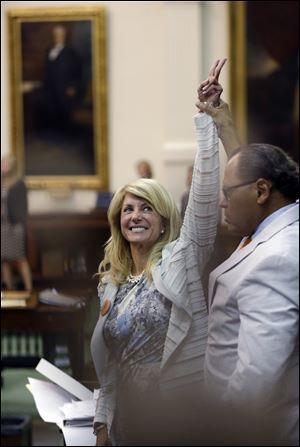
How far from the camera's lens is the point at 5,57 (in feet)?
45.3

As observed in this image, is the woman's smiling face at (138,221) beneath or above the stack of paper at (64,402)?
above

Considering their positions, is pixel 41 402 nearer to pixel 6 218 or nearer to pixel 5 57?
pixel 6 218

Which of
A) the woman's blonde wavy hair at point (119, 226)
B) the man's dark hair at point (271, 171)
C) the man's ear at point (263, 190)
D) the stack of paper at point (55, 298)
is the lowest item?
the stack of paper at point (55, 298)

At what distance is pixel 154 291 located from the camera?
2457 mm

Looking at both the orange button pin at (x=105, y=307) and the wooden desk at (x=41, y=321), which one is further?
the wooden desk at (x=41, y=321)

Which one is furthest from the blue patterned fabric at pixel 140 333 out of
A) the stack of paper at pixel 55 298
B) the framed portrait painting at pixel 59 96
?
the framed portrait painting at pixel 59 96

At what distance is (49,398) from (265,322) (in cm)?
76

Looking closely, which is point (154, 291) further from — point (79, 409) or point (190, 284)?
point (79, 409)

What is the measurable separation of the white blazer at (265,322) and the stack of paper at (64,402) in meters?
0.46

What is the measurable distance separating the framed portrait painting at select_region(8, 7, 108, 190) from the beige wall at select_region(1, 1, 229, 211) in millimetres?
135

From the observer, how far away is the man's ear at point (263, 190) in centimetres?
205

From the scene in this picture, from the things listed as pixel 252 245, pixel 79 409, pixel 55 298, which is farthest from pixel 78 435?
pixel 55 298

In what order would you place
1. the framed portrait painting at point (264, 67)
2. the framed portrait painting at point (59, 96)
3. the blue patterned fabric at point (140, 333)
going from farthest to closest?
the framed portrait painting at point (59, 96) → the framed portrait painting at point (264, 67) → the blue patterned fabric at point (140, 333)

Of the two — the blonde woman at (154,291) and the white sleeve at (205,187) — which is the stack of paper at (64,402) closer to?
the blonde woman at (154,291)
